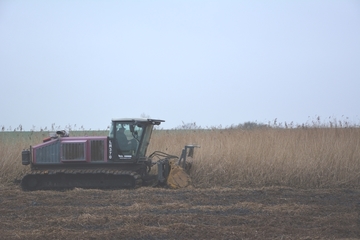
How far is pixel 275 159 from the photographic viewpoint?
494 inches

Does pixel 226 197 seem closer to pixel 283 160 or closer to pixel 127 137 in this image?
pixel 283 160

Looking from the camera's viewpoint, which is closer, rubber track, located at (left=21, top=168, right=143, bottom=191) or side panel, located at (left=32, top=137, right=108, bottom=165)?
rubber track, located at (left=21, top=168, right=143, bottom=191)

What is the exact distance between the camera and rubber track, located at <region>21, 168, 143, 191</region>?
11570mm

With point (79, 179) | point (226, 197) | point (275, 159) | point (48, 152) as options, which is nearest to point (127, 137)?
point (79, 179)

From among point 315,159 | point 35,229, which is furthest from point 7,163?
point 315,159

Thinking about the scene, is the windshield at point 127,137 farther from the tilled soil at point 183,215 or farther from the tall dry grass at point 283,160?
the tall dry grass at point 283,160

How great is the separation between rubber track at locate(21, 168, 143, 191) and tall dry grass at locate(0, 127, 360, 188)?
1.92 metres

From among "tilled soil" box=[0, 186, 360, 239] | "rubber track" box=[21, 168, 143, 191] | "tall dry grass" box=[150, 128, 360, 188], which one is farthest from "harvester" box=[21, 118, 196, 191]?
"tilled soil" box=[0, 186, 360, 239]

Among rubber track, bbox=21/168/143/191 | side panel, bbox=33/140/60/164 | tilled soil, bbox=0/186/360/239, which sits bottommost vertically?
tilled soil, bbox=0/186/360/239

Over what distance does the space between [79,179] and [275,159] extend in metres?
5.18

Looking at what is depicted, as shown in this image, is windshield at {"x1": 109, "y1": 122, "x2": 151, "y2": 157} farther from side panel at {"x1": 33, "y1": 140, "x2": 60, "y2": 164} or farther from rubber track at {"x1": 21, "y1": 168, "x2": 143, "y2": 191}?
side panel at {"x1": 33, "y1": 140, "x2": 60, "y2": 164}

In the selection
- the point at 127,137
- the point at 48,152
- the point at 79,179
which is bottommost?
the point at 79,179

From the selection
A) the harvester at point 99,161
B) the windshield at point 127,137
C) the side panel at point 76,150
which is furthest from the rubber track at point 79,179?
the windshield at point 127,137

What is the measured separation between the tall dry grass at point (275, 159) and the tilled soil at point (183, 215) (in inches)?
60.5
